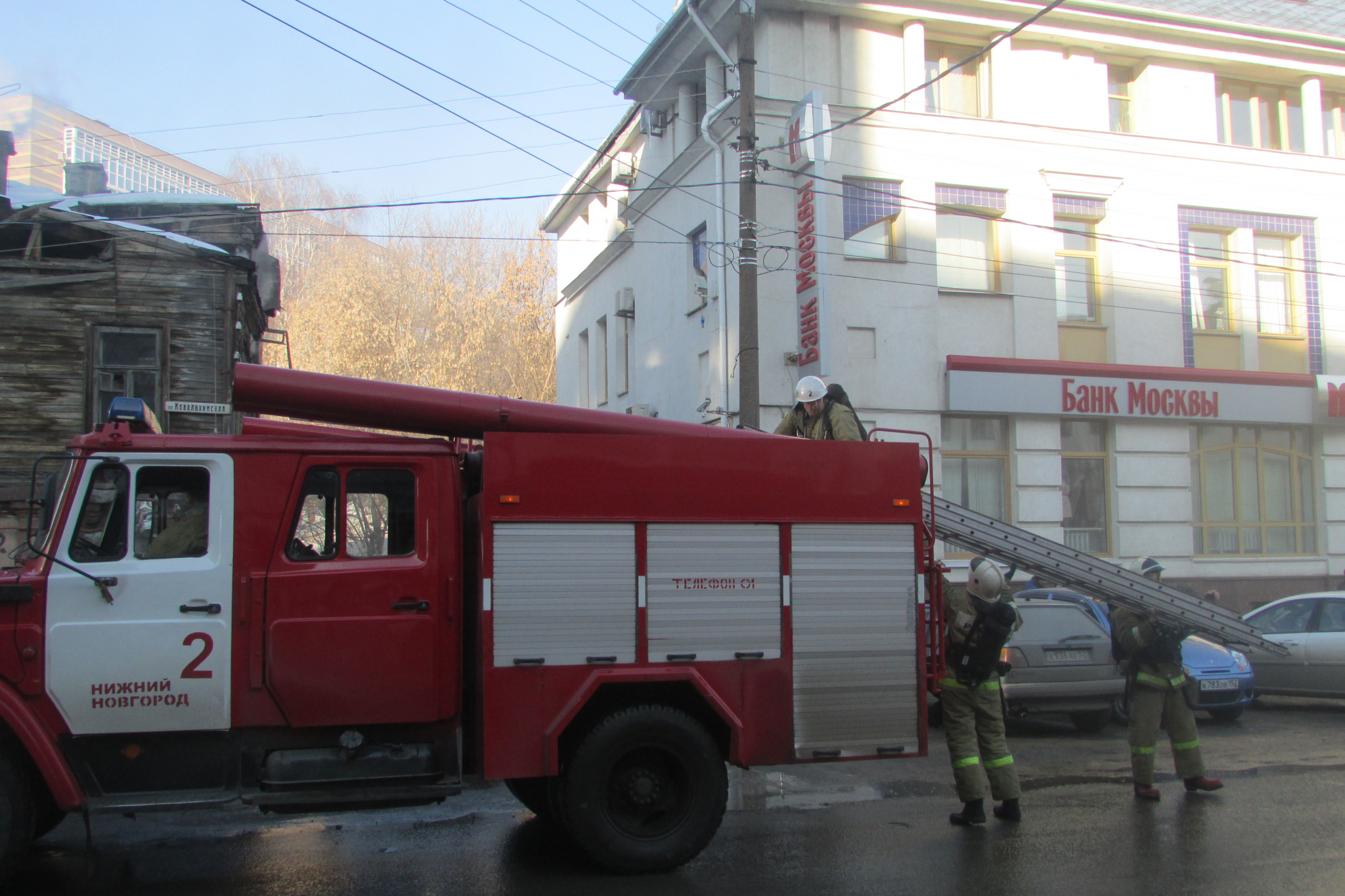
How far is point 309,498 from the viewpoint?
5.53 m

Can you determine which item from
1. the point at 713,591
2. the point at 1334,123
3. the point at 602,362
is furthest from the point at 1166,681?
the point at 602,362

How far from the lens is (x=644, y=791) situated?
223 inches

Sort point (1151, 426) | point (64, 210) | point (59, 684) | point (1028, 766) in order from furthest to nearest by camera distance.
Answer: point (1151, 426), point (64, 210), point (1028, 766), point (59, 684)

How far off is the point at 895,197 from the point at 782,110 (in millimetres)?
2351

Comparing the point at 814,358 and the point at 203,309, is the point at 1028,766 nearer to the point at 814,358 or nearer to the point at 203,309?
the point at 814,358

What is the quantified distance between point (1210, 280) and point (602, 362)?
541 inches

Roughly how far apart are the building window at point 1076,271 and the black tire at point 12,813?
16.9 metres

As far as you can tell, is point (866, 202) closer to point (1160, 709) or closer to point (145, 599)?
point (1160, 709)

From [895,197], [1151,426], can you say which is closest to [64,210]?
[895,197]

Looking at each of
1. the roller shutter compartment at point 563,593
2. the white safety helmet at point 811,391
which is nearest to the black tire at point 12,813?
the roller shutter compartment at point 563,593

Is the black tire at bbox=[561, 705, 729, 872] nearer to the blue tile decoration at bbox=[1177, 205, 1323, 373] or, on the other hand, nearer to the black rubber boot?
the black rubber boot

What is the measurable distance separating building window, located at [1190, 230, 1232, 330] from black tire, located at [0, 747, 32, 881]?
63.4 feet

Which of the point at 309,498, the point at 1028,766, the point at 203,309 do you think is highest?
the point at 203,309

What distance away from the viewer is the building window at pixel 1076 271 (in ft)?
60.0
